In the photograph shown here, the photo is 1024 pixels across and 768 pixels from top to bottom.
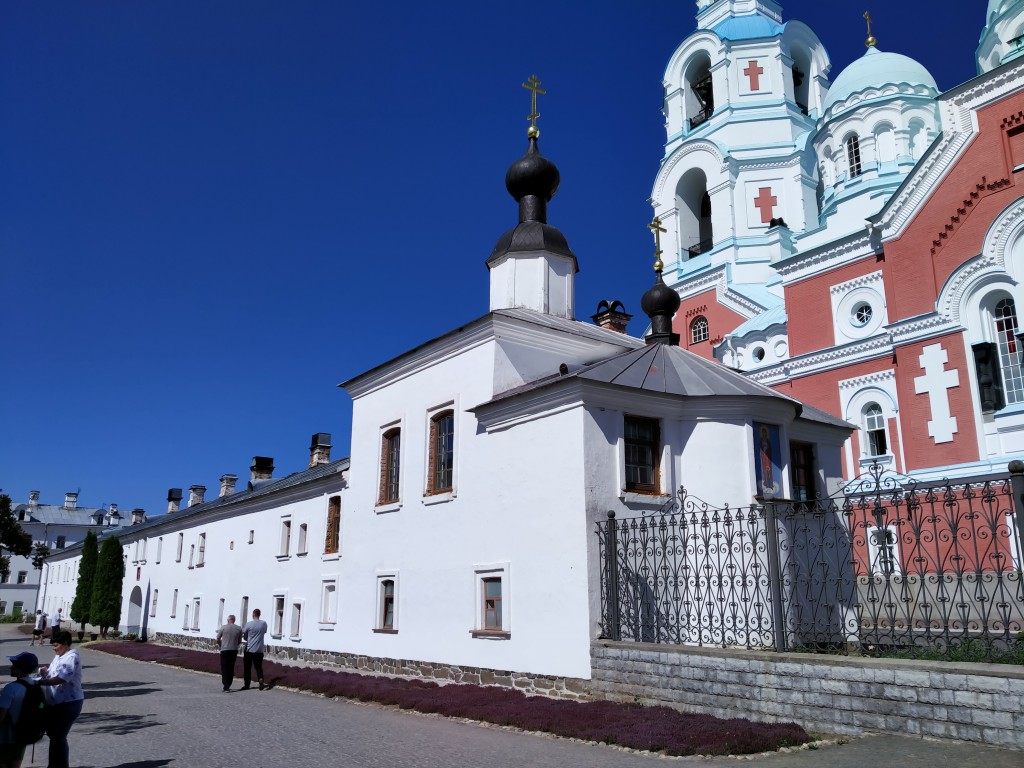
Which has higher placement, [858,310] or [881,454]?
[858,310]

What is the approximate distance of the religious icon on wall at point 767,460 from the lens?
40.8 ft

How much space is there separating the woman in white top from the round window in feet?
70.7

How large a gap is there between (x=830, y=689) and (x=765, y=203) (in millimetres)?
27088

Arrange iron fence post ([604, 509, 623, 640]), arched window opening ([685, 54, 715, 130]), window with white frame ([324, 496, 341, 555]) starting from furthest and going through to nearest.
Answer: arched window opening ([685, 54, 715, 130]) < window with white frame ([324, 496, 341, 555]) < iron fence post ([604, 509, 623, 640])

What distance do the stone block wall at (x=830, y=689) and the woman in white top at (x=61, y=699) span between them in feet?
19.9

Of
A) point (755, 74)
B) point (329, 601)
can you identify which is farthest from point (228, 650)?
point (755, 74)

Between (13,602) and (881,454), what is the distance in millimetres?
69900

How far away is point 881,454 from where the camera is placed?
71.9ft

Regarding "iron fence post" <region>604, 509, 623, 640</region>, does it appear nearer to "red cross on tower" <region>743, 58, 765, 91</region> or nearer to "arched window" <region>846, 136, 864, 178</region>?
"arched window" <region>846, 136, 864, 178</region>

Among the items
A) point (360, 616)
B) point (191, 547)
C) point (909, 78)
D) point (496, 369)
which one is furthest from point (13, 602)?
point (909, 78)

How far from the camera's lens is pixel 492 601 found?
12836 mm

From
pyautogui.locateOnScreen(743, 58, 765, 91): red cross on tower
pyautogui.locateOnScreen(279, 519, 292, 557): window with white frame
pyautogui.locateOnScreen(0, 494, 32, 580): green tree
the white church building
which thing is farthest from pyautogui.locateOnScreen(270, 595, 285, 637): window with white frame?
pyautogui.locateOnScreen(743, 58, 765, 91): red cross on tower

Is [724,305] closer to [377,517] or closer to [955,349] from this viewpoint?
[955,349]

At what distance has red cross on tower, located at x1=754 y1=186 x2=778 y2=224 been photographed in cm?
3170
